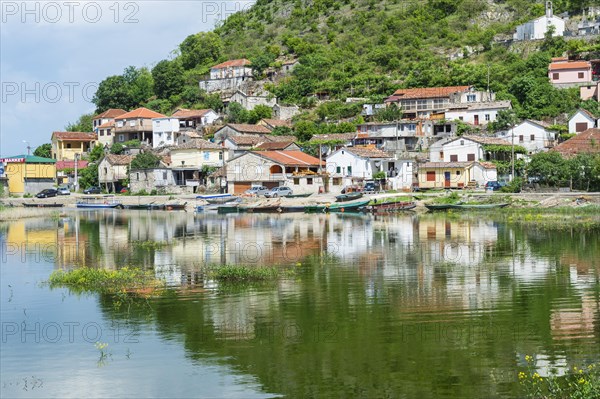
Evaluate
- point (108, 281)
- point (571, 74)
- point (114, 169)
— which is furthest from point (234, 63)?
point (108, 281)

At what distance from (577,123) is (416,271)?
4143cm

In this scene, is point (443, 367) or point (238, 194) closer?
point (443, 367)

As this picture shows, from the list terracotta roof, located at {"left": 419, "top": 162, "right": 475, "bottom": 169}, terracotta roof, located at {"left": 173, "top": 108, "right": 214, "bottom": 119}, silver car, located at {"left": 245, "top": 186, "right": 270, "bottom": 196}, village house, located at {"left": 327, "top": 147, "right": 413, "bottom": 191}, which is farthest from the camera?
terracotta roof, located at {"left": 173, "top": 108, "right": 214, "bottom": 119}

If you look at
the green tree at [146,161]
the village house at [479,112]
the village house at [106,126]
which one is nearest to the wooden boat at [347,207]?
the village house at [479,112]

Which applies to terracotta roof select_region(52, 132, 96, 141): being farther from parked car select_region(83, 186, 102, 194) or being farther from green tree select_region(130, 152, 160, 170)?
green tree select_region(130, 152, 160, 170)

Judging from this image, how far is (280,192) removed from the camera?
191 feet

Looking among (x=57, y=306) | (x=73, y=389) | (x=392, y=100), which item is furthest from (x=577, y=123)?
(x=73, y=389)

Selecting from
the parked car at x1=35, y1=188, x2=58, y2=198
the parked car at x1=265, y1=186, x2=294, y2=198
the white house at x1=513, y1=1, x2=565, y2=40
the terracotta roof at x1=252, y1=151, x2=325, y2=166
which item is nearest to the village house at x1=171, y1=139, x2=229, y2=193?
the terracotta roof at x1=252, y1=151, x2=325, y2=166

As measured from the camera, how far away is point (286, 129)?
74.4 meters

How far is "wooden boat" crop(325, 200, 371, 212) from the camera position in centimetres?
5075

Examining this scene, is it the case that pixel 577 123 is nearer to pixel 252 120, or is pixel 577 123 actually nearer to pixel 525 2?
pixel 252 120

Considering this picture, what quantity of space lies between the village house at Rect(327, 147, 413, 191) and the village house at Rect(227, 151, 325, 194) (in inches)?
53.9

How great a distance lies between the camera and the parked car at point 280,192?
5796cm

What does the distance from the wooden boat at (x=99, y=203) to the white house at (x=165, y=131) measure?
13164 millimetres
